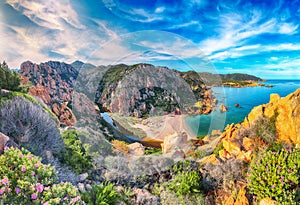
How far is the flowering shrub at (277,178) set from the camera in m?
3.62

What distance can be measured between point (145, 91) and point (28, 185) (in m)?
2.80

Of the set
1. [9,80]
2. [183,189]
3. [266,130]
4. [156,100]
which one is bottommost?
[183,189]

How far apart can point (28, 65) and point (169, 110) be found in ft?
46.1

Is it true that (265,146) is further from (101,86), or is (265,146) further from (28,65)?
(28,65)

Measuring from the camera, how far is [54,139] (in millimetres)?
5199

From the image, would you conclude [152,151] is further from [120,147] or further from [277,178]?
[277,178]

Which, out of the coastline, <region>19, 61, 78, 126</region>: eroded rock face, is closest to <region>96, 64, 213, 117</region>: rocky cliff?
the coastline

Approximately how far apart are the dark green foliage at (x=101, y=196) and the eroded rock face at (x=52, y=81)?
8.26 metres

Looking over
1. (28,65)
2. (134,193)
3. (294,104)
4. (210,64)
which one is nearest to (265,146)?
(294,104)

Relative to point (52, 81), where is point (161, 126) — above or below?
below

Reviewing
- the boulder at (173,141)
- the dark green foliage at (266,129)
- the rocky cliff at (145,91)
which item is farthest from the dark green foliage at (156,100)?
the dark green foliage at (266,129)

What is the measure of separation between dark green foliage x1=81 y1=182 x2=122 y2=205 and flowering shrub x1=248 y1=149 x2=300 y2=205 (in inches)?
101

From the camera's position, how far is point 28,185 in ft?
9.11

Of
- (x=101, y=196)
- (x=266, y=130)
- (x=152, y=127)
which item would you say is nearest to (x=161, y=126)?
(x=152, y=127)
